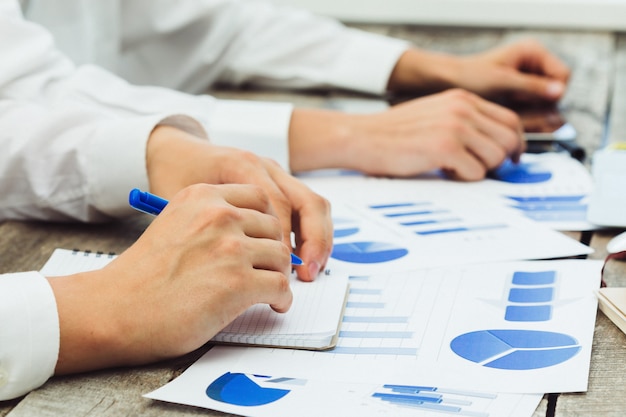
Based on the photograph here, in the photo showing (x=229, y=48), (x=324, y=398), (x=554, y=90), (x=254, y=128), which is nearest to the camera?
(x=324, y=398)

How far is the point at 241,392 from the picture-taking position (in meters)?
0.55

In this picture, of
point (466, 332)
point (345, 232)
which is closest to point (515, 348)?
point (466, 332)

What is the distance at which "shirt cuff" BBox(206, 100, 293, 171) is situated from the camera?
992 mm

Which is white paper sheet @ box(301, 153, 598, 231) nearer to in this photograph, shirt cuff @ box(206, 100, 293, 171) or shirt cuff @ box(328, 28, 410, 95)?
shirt cuff @ box(206, 100, 293, 171)

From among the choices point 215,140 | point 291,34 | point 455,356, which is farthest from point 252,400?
point 291,34

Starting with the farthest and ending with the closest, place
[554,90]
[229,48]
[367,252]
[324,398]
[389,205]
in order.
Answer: [229,48] → [554,90] → [389,205] → [367,252] → [324,398]

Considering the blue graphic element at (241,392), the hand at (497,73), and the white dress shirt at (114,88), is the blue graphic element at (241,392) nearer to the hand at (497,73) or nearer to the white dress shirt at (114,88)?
the white dress shirt at (114,88)

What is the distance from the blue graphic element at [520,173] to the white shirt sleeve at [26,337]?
605 mm

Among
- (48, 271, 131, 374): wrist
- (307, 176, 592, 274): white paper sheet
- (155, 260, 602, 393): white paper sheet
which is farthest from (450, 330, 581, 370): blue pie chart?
(48, 271, 131, 374): wrist

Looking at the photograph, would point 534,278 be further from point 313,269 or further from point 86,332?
point 86,332

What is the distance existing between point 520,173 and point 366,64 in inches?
15.9

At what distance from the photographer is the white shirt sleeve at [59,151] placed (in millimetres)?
838

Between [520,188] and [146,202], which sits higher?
[146,202]

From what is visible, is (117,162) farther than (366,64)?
No
